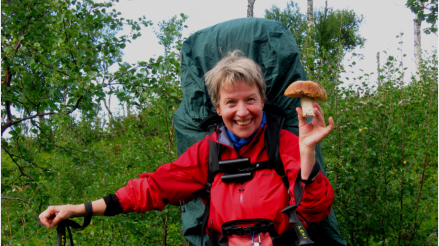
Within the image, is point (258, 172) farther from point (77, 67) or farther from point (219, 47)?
point (77, 67)

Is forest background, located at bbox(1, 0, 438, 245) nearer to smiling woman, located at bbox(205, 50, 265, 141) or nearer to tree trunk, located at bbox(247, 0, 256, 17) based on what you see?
smiling woman, located at bbox(205, 50, 265, 141)

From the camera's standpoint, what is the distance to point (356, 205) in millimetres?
3820

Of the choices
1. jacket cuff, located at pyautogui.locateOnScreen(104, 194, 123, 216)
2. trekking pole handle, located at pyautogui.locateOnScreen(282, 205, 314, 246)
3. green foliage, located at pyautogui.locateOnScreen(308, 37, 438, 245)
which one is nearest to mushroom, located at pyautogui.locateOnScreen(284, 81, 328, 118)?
trekking pole handle, located at pyautogui.locateOnScreen(282, 205, 314, 246)

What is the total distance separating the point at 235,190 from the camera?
2.37 meters

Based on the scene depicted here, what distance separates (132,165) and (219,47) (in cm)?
215

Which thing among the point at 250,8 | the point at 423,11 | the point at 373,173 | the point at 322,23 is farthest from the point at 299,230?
the point at 322,23

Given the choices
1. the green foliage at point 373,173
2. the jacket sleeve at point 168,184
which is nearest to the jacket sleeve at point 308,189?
the jacket sleeve at point 168,184

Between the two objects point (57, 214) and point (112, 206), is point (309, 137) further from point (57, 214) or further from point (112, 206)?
point (57, 214)

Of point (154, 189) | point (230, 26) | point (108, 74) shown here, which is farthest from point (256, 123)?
point (108, 74)

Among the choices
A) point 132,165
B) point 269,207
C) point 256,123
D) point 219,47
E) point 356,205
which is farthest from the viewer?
point 132,165

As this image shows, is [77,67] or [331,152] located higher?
[77,67]

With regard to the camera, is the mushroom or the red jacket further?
the red jacket

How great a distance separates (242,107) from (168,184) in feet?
2.40

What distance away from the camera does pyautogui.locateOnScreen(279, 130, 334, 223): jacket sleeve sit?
2.01 metres
